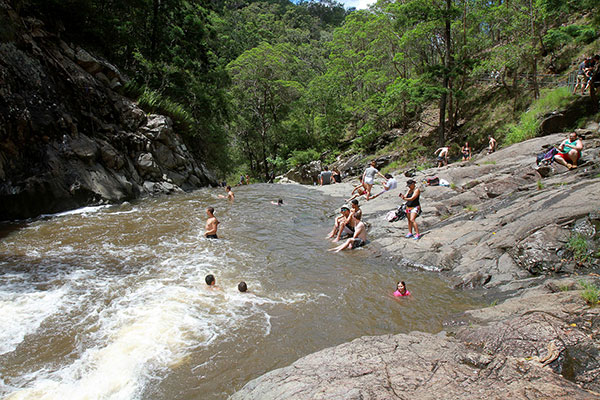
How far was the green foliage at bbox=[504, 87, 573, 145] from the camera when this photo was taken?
14.0 m

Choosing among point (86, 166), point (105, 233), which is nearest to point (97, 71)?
point (86, 166)

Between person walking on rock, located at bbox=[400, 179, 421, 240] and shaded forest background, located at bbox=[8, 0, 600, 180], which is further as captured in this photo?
shaded forest background, located at bbox=[8, 0, 600, 180]

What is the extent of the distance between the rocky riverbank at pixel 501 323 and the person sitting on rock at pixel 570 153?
31 cm

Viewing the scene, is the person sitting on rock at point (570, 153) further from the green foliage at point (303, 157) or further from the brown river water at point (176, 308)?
the green foliage at point (303, 157)

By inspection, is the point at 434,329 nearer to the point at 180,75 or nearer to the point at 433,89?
the point at 433,89

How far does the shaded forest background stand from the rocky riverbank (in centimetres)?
992

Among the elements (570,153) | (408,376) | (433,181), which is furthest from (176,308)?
(570,153)

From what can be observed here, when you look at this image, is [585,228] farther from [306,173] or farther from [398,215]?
[306,173]

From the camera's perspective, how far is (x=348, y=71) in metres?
32.2

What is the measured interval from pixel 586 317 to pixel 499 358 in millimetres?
1146

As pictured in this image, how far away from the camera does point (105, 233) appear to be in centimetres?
1012

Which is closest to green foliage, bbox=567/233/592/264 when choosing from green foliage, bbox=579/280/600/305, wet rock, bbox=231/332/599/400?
green foliage, bbox=579/280/600/305

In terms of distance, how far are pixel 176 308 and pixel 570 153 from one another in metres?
11.2

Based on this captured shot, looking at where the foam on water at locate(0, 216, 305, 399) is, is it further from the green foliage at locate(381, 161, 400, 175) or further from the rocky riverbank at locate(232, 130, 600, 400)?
the green foliage at locate(381, 161, 400, 175)
